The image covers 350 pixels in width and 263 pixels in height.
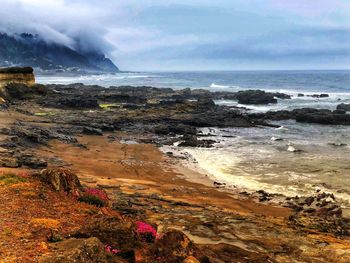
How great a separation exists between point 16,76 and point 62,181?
49.1 m

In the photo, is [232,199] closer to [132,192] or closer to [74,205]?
[132,192]

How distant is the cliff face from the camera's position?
56.2 m

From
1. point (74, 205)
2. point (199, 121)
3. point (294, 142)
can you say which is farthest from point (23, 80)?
point (74, 205)

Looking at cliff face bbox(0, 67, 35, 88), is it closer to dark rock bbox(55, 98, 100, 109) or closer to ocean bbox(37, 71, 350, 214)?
dark rock bbox(55, 98, 100, 109)

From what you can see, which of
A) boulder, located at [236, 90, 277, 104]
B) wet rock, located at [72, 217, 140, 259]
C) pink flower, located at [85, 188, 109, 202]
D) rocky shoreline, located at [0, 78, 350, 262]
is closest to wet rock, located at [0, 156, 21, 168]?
rocky shoreline, located at [0, 78, 350, 262]

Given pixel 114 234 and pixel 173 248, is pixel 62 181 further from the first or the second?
pixel 173 248

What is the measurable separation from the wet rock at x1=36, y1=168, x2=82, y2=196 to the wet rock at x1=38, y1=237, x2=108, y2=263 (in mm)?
4798

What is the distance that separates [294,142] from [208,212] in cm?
2275

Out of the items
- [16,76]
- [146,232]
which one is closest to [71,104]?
[16,76]

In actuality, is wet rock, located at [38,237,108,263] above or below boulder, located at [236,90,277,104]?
below

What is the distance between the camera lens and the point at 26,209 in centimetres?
1141

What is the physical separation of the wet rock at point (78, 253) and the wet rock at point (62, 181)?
4.80m

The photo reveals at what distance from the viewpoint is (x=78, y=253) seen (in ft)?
25.3

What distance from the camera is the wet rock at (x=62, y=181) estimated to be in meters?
13.2
